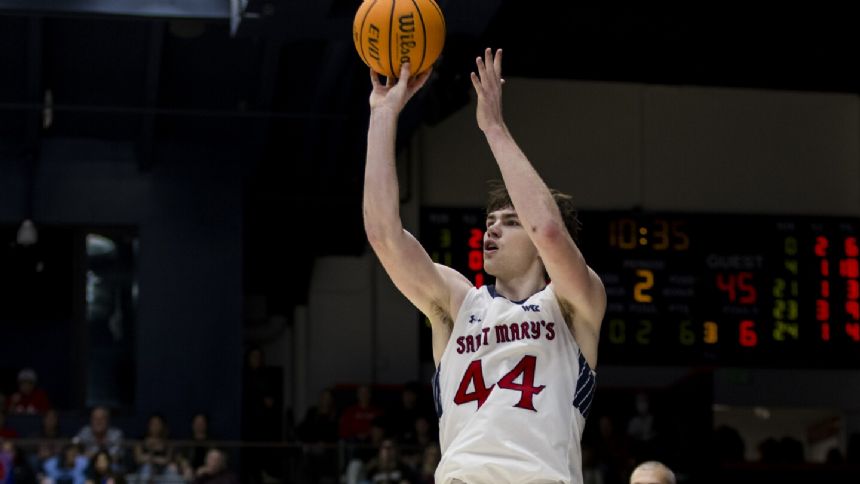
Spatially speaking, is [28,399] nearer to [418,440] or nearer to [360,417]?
[360,417]

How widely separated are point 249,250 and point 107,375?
124 inches

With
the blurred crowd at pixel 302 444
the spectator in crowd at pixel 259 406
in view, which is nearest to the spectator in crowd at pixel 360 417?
the blurred crowd at pixel 302 444

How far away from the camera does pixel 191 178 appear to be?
74.6 feet

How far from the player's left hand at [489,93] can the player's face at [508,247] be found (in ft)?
1.29

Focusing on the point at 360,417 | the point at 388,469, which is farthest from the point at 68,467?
the point at 360,417

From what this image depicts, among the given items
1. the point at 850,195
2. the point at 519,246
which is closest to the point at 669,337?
the point at 850,195

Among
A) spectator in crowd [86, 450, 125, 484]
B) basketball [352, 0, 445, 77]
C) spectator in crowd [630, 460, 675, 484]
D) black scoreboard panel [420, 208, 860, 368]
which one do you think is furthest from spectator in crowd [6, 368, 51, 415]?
basketball [352, 0, 445, 77]

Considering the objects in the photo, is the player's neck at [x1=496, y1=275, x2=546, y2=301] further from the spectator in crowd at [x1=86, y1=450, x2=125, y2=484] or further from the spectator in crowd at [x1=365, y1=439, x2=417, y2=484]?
the spectator in crowd at [x1=365, y1=439, x2=417, y2=484]

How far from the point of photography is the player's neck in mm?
6281

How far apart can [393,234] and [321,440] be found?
49.1 feet

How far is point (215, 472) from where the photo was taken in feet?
59.1

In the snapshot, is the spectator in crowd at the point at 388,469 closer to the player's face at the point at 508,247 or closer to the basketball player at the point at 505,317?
the basketball player at the point at 505,317

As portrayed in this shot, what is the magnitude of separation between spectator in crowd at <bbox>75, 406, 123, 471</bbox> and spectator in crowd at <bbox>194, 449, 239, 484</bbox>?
3.00 ft

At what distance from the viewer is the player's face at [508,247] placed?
6.24 metres
